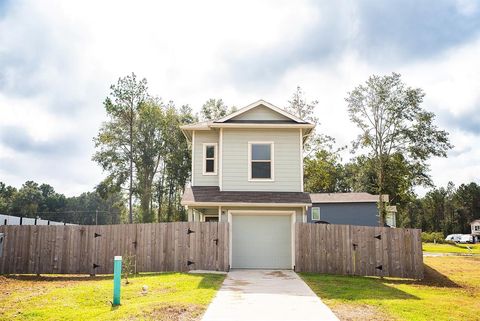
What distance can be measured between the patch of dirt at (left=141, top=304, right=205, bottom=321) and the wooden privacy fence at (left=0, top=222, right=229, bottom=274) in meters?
6.88

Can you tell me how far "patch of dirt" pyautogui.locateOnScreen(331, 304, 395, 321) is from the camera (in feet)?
27.2

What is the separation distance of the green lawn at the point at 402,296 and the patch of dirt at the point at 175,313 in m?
2.96

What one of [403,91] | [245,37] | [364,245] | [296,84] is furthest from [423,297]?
[403,91]

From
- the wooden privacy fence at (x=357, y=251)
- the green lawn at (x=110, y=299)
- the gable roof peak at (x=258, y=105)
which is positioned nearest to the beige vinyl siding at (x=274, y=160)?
the gable roof peak at (x=258, y=105)

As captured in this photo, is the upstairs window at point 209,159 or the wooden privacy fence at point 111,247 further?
the upstairs window at point 209,159

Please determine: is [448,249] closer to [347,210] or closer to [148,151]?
[347,210]

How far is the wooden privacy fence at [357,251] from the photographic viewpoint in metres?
16.0

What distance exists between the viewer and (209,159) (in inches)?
760

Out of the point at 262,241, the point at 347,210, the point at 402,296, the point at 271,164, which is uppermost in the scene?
the point at 271,164

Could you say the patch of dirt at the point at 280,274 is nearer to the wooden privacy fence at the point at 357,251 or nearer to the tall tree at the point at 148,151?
the wooden privacy fence at the point at 357,251

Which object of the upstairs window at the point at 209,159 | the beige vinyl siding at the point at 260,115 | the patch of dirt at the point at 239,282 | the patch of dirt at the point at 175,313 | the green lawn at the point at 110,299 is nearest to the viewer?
the patch of dirt at the point at 175,313

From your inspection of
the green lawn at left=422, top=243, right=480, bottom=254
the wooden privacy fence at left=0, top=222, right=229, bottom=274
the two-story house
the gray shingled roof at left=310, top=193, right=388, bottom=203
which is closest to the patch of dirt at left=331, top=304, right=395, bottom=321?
the wooden privacy fence at left=0, top=222, right=229, bottom=274

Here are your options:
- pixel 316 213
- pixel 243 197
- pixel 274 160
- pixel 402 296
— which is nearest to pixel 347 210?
pixel 316 213

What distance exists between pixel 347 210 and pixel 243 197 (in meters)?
28.9
